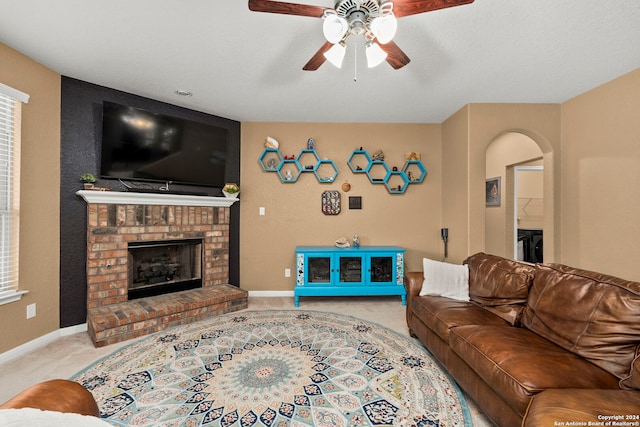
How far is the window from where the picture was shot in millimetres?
2295

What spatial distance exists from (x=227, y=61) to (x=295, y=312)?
2.78 metres

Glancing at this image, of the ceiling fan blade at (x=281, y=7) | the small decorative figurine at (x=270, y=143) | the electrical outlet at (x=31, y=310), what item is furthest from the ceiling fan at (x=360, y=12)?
the electrical outlet at (x=31, y=310)

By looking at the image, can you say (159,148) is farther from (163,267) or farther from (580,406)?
Answer: (580,406)

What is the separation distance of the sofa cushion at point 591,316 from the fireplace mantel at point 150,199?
3.45 meters

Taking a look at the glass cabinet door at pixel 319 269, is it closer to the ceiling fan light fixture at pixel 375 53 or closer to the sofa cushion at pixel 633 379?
the ceiling fan light fixture at pixel 375 53

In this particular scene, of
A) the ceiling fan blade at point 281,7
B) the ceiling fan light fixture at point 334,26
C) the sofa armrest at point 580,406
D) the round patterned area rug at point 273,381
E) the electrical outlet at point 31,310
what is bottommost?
the round patterned area rug at point 273,381

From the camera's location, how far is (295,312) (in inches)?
133

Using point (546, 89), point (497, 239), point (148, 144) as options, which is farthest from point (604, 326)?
point (148, 144)

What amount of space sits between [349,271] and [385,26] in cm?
286

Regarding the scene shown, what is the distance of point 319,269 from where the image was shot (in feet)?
12.2

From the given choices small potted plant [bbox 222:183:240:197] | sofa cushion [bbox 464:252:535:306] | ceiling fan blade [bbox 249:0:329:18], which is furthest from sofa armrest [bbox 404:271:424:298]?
small potted plant [bbox 222:183:240:197]

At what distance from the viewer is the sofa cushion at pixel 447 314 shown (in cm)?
199

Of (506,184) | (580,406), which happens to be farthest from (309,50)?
(506,184)

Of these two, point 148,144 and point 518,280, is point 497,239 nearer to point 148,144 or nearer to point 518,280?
point 518,280
